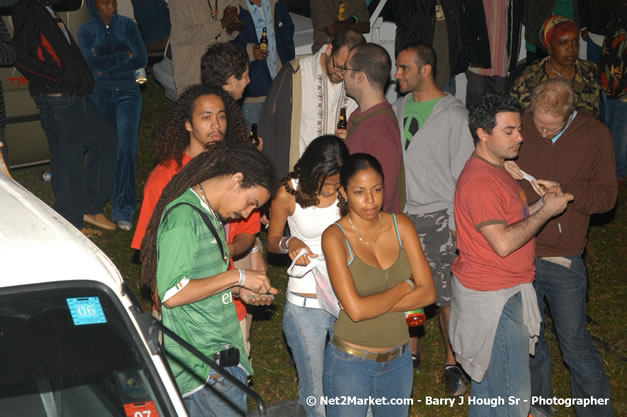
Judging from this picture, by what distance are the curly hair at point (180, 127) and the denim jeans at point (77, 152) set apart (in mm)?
3247

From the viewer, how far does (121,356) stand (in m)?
2.75

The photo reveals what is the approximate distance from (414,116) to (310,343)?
2.22m

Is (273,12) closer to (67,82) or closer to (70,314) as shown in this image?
(67,82)

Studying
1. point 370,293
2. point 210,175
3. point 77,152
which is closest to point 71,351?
point 210,175

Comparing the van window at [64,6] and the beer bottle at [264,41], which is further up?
the van window at [64,6]

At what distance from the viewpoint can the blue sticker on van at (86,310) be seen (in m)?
2.67

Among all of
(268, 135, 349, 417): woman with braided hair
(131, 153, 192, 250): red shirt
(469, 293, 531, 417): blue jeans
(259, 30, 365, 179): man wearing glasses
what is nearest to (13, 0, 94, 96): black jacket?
(259, 30, 365, 179): man wearing glasses

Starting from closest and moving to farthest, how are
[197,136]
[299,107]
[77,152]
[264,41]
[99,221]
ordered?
[197,136]
[299,107]
[264,41]
[77,152]
[99,221]

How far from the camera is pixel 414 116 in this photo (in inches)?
232

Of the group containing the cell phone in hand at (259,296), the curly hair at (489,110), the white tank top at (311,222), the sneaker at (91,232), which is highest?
the curly hair at (489,110)

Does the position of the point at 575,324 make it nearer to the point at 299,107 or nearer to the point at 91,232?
the point at 299,107

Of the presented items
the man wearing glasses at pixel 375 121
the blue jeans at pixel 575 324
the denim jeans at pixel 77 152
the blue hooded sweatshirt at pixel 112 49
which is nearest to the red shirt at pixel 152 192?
the man wearing glasses at pixel 375 121

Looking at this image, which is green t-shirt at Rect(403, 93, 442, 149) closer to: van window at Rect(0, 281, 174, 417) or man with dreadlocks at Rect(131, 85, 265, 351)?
man with dreadlocks at Rect(131, 85, 265, 351)

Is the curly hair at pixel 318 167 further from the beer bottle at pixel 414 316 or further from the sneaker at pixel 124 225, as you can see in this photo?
the sneaker at pixel 124 225
